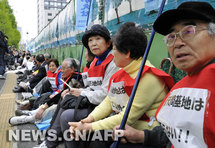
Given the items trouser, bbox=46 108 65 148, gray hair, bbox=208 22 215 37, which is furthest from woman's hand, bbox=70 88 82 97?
gray hair, bbox=208 22 215 37

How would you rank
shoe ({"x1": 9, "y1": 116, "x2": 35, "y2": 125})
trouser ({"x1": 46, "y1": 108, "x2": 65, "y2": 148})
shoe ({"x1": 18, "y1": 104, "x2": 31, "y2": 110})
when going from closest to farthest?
1. trouser ({"x1": 46, "y1": 108, "x2": 65, "y2": 148})
2. shoe ({"x1": 9, "y1": 116, "x2": 35, "y2": 125})
3. shoe ({"x1": 18, "y1": 104, "x2": 31, "y2": 110})

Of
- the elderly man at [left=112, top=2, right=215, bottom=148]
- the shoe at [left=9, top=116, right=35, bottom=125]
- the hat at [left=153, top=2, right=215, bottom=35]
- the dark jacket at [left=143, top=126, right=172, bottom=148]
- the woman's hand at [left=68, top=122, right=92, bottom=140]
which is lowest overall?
the shoe at [left=9, top=116, right=35, bottom=125]

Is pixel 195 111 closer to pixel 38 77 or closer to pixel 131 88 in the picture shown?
pixel 131 88

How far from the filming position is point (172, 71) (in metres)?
2.03

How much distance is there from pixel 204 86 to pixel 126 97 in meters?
0.85

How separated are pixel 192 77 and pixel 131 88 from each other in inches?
26.1

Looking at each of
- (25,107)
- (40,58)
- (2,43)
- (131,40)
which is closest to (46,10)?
(2,43)

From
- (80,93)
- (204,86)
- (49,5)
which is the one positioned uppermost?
(49,5)

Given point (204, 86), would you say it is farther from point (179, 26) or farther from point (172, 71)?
point (172, 71)

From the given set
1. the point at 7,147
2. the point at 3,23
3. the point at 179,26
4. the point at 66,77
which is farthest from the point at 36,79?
the point at 3,23

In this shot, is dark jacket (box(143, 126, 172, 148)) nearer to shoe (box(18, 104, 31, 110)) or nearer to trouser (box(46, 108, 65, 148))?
trouser (box(46, 108, 65, 148))

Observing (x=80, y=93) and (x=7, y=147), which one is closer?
(x=80, y=93)

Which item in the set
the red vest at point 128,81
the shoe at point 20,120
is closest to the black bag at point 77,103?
the red vest at point 128,81

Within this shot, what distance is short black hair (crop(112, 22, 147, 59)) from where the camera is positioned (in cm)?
166
